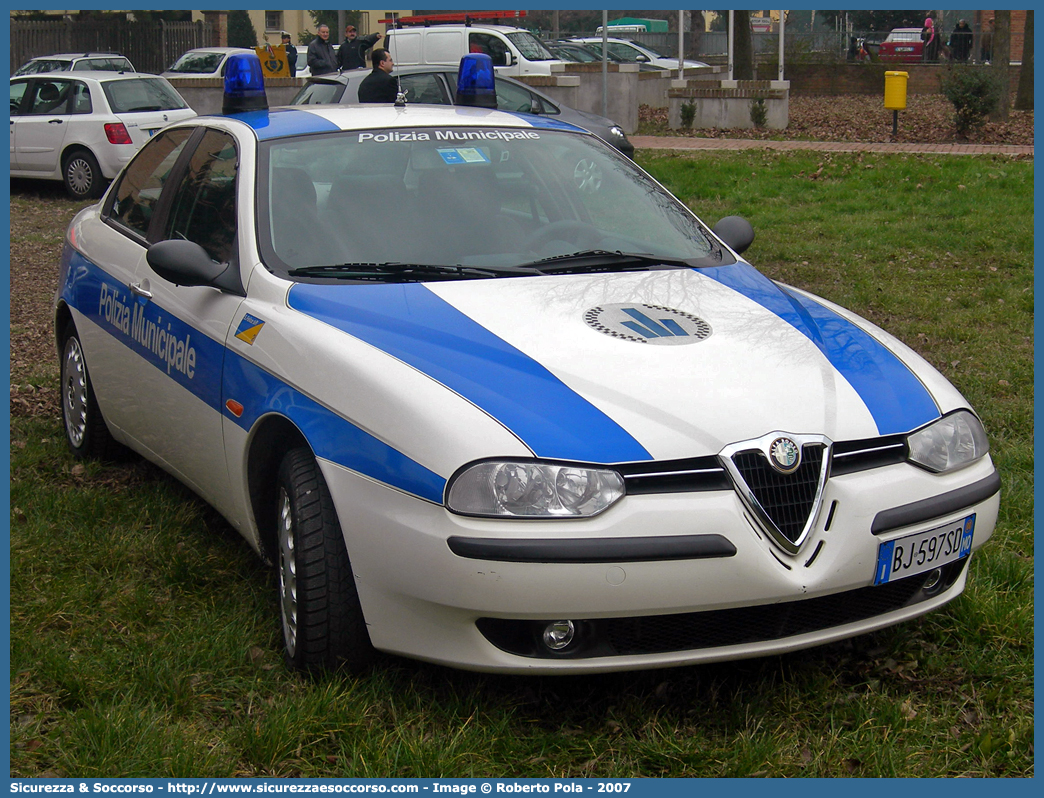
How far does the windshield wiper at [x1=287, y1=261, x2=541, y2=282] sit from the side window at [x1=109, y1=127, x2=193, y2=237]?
1.26 m

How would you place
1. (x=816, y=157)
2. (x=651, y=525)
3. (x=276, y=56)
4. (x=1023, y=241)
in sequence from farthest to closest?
(x=276, y=56)
(x=816, y=157)
(x=1023, y=241)
(x=651, y=525)

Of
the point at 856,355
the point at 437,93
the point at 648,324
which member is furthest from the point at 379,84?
the point at 856,355

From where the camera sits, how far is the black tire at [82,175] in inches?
→ 562

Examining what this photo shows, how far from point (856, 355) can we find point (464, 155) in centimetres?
167

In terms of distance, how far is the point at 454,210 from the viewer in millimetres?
4203

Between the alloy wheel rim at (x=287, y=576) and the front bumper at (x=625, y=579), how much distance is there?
13.9 inches

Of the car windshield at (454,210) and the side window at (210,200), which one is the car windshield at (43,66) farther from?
the car windshield at (454,210)

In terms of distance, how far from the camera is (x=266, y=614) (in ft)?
12.7

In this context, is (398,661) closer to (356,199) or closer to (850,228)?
(356,199)

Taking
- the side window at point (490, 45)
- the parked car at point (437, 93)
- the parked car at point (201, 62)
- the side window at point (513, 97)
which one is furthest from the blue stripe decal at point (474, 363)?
the parked car at point (201, 62)

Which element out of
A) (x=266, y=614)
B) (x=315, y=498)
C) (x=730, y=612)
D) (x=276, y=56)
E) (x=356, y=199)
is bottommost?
(x=266, y=614)

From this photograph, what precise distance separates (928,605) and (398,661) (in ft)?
4.96

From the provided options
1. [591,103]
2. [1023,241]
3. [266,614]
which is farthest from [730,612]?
[591,103]

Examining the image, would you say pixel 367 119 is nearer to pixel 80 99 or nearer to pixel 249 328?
pixel 249 328
